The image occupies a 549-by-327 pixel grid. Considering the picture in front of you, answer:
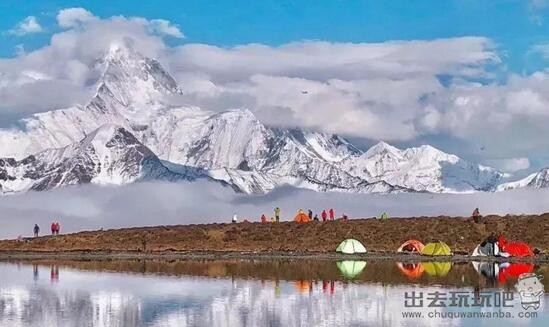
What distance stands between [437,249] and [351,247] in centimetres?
864

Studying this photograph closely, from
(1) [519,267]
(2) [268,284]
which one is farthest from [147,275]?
(1) [519,267]

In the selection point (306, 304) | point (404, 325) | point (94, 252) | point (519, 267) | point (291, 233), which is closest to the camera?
point (404, 325)

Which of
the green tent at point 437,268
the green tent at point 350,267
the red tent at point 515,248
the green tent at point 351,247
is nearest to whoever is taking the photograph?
the green tent at point 437,268

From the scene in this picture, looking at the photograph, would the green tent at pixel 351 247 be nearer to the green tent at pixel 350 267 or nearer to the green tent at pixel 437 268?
the green tent at pixel 350 267

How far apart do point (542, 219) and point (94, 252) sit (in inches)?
1902

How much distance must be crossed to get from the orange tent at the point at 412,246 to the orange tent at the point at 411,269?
13.4 m

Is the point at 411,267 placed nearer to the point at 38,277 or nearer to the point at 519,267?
the point at 519,267

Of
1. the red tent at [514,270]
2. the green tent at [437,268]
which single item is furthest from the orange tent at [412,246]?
the red tent at [514,270]

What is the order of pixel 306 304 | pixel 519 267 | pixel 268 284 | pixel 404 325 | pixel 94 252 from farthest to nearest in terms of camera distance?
pixel 94 252 < pixel 519 267 < pixel 268 284 < pixel 306 304 < pixel 404 325

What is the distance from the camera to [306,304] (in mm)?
52031

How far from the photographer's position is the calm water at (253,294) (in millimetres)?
46656

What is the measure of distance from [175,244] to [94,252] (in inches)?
454

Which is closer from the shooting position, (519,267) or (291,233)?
(519,267)

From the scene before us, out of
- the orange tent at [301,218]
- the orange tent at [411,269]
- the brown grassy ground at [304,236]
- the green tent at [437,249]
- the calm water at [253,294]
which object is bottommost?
the calm water at [253,294]
